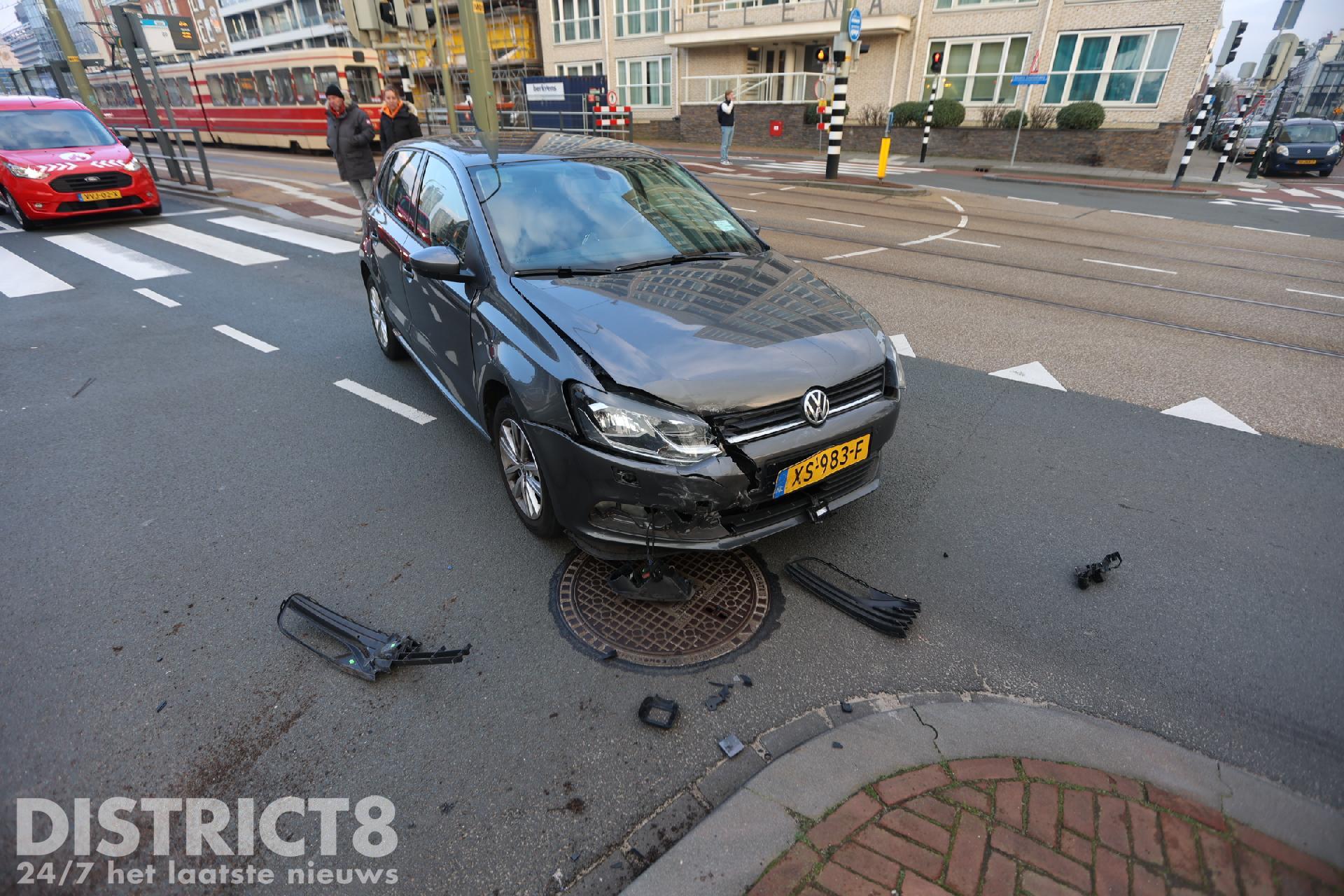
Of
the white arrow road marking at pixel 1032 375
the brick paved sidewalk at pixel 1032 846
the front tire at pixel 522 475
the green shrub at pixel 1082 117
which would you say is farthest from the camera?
the green shrub at pixel 1082 117

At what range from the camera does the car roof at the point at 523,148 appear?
422cm

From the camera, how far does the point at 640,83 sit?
35.1 metres

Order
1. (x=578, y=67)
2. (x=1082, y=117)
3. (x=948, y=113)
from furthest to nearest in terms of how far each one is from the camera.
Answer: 1. (x=578, y=67)
2. (x=948, y=113)
3. (x=1082, y=117)

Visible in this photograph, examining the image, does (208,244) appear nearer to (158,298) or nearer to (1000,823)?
(158,298)

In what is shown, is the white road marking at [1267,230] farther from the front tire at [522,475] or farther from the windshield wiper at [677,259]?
the front tire at [522,475]

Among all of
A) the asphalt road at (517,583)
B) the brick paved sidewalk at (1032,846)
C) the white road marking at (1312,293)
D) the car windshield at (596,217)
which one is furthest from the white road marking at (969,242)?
the brick paved sidewalk at (1032,846)

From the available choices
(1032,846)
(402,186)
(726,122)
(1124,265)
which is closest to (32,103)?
(402,186)

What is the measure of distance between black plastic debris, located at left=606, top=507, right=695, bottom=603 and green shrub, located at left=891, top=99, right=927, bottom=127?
2716 cm

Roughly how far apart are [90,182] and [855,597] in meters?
13.8

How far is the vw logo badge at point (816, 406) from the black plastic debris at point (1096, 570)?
1535 mm

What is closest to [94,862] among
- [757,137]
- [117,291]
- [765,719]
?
[765,719]

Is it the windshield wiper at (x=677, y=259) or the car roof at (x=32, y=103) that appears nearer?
the windshield wiper at (x=677, y=259)

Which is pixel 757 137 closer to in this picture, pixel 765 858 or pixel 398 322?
pixel 398 322

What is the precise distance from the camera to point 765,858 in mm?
2066
